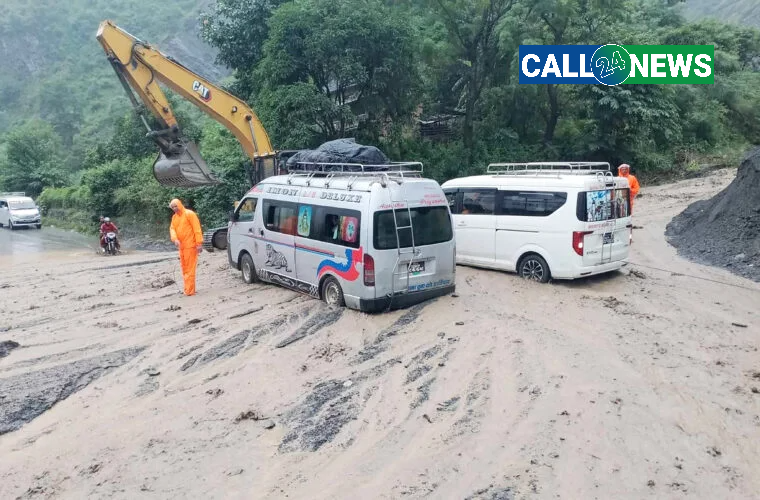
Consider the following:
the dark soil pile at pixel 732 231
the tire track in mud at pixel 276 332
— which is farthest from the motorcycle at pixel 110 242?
the dark soil pile at pixel 732 231

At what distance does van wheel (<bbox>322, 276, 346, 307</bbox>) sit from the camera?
31.7ft

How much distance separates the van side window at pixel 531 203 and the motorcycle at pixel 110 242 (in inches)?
507

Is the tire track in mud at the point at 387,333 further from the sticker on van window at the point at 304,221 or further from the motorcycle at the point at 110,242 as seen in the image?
the motorcycle at the point at 110,242

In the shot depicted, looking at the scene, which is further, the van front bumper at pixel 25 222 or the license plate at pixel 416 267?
the van front bumper at pixel 25 222

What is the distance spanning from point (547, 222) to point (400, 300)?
3.21 meters

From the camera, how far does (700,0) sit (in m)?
72.1

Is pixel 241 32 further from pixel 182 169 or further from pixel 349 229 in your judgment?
pixel 349 229

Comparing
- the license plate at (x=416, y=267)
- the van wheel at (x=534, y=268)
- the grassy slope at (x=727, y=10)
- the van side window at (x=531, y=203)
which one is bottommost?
the van wheel at (x=534, y=268)

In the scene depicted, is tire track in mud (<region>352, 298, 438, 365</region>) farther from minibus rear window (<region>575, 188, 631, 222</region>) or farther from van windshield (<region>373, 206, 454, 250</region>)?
minibus rear window (<region>575, 188, 631, 222</region>)

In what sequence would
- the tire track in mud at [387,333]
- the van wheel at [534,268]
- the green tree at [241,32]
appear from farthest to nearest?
the green tree at [241,32]
the van wheel at [534,268]
the tire track in mud at [387,333]

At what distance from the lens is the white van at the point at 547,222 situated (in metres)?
10.5

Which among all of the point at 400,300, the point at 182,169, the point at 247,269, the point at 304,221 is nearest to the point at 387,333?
the point at 400,300

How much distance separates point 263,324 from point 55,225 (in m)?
25.5

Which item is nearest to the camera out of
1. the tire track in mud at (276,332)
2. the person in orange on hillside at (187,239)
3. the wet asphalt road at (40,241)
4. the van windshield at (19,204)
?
the tire track in mud at (276,332)
